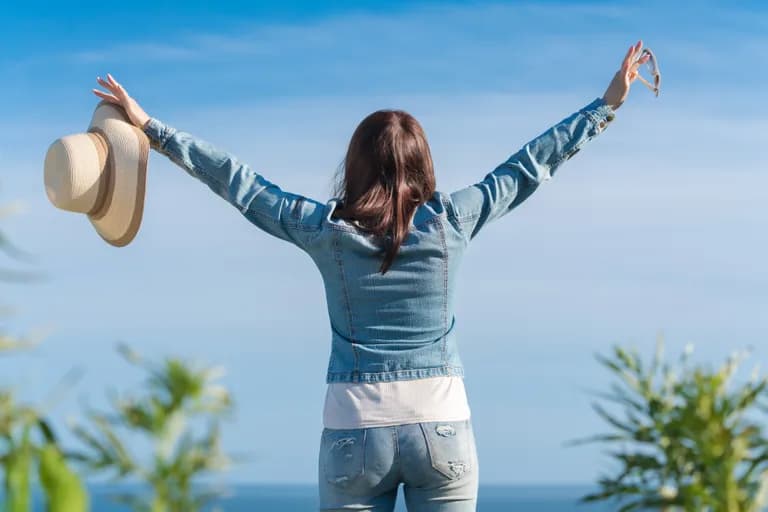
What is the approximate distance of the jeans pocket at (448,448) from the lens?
9.66ft

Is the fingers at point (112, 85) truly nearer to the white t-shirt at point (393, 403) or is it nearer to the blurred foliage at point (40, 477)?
the white t-shirt at point (393, 403)

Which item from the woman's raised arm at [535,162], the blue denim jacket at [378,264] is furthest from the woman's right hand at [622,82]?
the blue denim jacket at [378,264]

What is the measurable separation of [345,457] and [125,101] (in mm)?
1463

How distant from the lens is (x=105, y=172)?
12.4 feet

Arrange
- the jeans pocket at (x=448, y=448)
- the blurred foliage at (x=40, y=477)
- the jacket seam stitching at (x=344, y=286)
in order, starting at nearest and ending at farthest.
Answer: the blurred foliage at (x=40, y=477)
the jeans pocket at (x=448, y=448)
the jacket seam stitching at (x=344, y=286)

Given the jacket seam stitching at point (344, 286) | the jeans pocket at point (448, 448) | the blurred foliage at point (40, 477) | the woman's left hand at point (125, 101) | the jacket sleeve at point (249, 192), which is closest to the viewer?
the blurred foliage at point (40, 477)

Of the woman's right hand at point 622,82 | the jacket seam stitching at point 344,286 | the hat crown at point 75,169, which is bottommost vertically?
the jacket seam stitching at point 344,286

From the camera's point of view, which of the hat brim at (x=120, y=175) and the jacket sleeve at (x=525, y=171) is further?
the hat brim at (x=120, y=175)

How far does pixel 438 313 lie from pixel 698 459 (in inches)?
51.0

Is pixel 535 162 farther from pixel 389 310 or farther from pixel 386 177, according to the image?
pixel 389 310

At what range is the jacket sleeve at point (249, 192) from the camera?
10.4 ft

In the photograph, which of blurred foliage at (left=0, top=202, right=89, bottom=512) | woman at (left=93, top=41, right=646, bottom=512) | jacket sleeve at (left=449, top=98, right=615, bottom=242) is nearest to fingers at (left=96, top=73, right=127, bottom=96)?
woman at (left=93, top=41, right=646, bottom=512)

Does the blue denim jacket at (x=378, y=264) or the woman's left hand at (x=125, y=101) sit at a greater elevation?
the woman's left hand at (x=125, y=101)

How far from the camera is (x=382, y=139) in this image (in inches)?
123
